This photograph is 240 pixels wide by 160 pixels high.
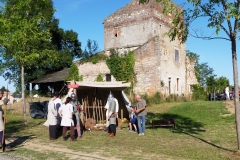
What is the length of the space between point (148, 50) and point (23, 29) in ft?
50.6

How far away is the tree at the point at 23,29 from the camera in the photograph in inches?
520

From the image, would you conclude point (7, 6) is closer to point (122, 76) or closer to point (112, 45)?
point (122, 76)

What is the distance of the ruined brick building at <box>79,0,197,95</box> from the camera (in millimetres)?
26859

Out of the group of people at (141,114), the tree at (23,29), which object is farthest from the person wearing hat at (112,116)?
the tree at (23,29)

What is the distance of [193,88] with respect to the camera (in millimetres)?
32312

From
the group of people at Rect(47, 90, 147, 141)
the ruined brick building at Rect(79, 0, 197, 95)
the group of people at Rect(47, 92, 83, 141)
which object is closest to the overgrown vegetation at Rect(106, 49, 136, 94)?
the ruined brick building at Rect(79, 0, 197, 95)

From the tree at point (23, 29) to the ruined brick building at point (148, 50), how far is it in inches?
525

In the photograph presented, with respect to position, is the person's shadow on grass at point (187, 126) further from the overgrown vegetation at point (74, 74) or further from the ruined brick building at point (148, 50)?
the overgrown vegetation at point (74, 74)

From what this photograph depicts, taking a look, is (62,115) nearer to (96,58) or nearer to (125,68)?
(125,68)

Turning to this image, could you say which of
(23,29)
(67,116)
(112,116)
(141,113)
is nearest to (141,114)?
(141,113)

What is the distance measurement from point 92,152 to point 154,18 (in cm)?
2330

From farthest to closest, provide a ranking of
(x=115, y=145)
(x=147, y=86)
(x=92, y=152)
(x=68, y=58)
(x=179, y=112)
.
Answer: (x=68, y=58) < (x=147, y=86) < (x=179, y=112) < (x=115, y=145) < (x=92, y=152)

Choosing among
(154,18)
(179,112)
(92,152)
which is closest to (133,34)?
(154,18)

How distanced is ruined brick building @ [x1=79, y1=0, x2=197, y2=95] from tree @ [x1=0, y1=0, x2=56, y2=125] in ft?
43.8
